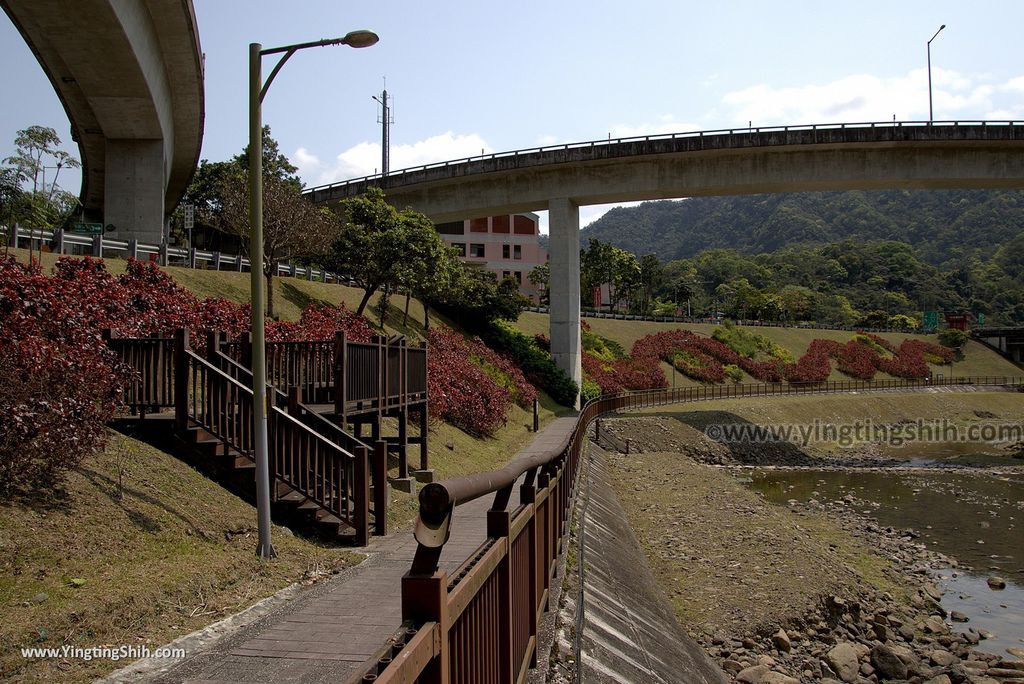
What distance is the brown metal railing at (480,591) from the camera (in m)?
2.41

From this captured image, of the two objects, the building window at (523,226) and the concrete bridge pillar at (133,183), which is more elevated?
the building window at (523,226)

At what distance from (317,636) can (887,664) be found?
9739 mm

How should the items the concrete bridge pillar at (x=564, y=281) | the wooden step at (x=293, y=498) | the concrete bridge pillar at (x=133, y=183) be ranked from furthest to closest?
1. the concrete bridge pillar at (x=564, y=281)
2. the concrete bridge pillar at (x=133, y=183)
3. the wooden step at (x=293, y=498)

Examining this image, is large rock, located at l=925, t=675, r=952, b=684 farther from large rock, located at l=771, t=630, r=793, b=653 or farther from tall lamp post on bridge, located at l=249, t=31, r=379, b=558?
tall lamp post on bridge, located at l=249, t=31, r=379, b=558

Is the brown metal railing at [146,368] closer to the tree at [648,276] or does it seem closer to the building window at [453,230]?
the building window at [453,230]

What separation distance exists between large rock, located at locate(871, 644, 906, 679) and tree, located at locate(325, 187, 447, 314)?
25.0m

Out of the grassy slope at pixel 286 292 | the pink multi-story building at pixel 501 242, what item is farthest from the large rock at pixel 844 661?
the pink multi-story building at pixel 501 242

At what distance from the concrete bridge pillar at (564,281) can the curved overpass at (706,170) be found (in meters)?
0.05

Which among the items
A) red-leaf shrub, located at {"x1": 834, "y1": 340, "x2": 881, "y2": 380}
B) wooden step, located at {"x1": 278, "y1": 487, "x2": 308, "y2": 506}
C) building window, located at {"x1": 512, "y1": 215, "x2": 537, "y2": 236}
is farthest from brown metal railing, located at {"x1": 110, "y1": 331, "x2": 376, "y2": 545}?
→ building window, located at {"x1": 512, "y1": 215, "x2": 537, "y2": 236}

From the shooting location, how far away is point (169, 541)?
336 inches

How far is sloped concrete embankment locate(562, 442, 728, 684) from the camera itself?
7273mm

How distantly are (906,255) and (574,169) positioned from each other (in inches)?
5151

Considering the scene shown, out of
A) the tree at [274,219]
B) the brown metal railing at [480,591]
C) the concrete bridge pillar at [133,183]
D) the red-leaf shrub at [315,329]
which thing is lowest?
the brown metal railing at [480,591]

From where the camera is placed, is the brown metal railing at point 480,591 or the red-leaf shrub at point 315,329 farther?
the red-leaf shrub at point 315,329
